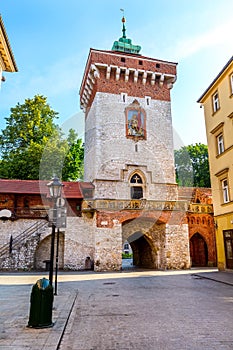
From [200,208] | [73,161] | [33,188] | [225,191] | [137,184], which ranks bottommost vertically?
[200,208]

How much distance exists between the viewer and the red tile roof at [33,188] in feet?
67.5

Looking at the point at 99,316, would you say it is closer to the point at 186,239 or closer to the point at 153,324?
the point at 153,324

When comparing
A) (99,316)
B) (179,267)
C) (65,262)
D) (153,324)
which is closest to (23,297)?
(99,316)

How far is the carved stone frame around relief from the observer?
23297 mm

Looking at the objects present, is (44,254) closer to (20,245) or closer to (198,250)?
(20,245)

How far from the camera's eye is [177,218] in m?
21.3

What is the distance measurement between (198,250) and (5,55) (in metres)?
21.0

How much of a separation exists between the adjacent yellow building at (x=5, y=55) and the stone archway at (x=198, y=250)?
18.8 meters

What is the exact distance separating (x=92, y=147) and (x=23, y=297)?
15680 millimetres

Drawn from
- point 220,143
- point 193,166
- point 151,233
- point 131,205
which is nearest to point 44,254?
point 131,205

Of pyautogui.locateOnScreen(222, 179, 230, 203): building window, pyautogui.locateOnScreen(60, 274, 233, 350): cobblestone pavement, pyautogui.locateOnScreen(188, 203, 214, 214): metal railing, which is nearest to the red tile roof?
pyautogui.locateOnScreen(188, 203, 214, 214): metal railing

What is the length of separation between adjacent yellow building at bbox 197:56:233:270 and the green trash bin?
1300 centimetres

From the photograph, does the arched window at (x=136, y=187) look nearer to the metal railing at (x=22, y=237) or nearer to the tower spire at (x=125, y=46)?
the metal railing at (x=22, y=237)

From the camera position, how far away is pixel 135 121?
77.6 feet
